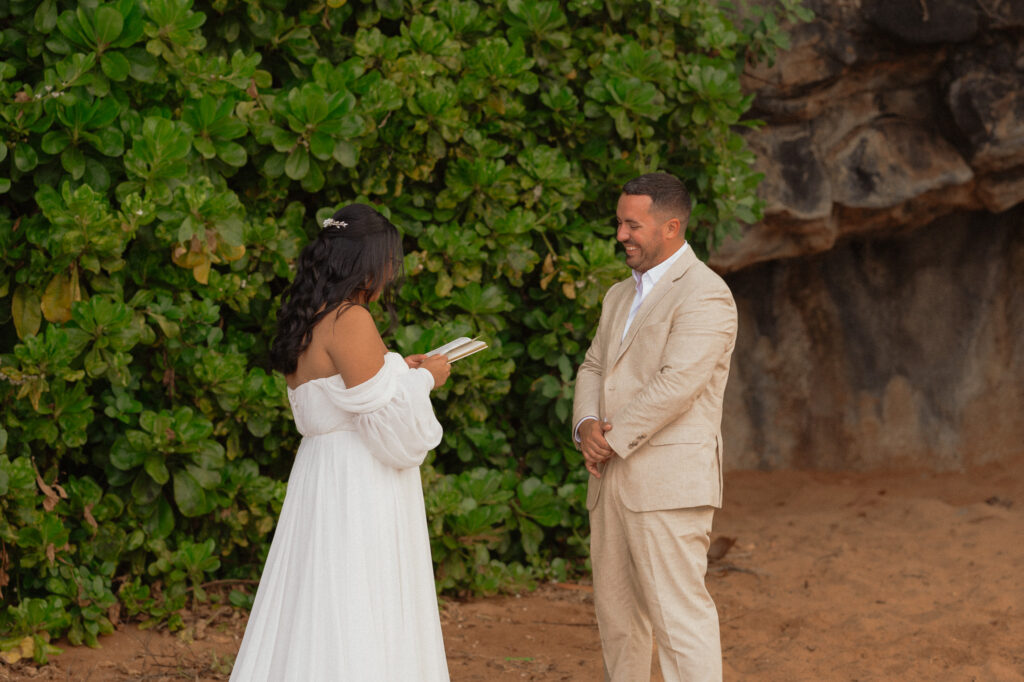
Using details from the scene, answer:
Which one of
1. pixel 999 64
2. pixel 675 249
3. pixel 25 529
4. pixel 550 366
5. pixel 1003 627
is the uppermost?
pixel 999 64

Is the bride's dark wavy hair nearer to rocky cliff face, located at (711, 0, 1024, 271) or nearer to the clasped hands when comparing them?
the clasped hands

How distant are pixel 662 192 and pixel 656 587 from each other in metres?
1.22

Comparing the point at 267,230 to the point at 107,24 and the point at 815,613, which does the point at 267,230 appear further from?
the point at 815,613

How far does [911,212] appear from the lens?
7094mm

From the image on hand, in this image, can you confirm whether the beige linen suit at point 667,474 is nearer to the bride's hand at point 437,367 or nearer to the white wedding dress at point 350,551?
the bride's hand at point 437,367

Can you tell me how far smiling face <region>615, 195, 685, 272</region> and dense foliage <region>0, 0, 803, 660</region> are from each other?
1.60 m

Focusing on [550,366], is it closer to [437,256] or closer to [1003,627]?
[437,256]

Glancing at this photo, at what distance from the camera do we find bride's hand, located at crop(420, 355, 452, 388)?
10.8ft

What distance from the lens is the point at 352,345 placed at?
299 centimetres

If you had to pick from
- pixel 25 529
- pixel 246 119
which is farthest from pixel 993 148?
pixel 25 529

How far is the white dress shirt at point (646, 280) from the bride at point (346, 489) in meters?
0.79

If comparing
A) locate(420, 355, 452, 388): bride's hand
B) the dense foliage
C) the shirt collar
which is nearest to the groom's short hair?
the shirt collar

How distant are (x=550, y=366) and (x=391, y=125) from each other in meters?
1.46

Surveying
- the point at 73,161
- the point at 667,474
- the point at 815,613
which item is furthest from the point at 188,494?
the point at 815,613
